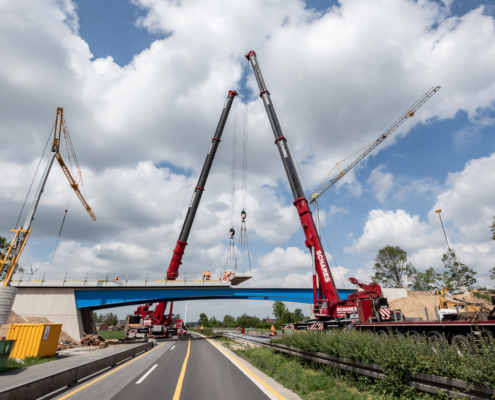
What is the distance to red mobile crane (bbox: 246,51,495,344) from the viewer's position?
11.4 metres

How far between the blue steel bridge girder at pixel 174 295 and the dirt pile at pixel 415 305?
10512 millimetres

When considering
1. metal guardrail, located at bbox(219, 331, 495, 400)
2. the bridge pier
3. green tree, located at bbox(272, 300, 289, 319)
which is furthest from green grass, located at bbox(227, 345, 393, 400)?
green tree, located at bbox(272, 300, 289, 319)

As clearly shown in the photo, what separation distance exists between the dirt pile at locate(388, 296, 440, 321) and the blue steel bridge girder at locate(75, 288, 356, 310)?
10.5m

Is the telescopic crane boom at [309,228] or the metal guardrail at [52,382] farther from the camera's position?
the telescopic crane boom at [309,228]

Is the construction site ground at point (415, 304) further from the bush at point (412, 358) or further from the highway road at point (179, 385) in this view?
the highway road at point (179, 385)

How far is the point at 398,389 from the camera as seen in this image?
22.8 ft

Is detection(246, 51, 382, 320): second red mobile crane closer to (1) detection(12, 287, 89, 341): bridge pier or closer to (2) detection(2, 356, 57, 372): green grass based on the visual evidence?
(2) detection(2, 356, 57, 372): green grass

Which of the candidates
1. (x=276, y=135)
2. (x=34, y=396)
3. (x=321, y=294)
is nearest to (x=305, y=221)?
(x=321, y=294)

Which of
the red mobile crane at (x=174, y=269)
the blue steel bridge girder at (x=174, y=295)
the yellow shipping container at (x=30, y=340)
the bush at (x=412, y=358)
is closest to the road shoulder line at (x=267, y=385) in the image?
the bush at (x=412, y=358)

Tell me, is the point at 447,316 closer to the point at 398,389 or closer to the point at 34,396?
the point at 398,389

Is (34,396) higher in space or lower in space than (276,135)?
lower

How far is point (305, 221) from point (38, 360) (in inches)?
768

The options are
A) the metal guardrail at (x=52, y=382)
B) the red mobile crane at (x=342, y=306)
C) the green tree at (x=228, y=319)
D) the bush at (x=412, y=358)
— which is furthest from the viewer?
the green tree at (x=228, y=319)

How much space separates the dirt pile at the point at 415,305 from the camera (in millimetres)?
43719
